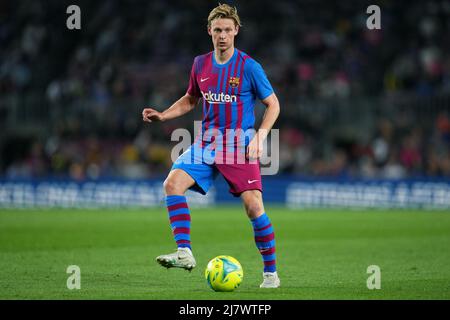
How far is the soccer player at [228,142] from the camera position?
816 centimetres

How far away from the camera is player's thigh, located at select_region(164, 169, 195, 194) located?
27.0 feet

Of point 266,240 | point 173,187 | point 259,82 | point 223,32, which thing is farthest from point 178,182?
point 223,32

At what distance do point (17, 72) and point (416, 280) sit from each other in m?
18.9

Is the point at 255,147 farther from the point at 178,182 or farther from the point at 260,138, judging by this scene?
the point at 178,182

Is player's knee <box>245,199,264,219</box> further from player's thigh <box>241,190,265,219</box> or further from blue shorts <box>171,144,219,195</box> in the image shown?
blue shorts <box>171,144,219,195</box>

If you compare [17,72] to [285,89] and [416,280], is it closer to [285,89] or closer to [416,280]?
[285,89]

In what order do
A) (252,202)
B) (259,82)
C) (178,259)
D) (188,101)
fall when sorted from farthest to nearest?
(188,101) < (259,82) < (252,202) < (178,259)

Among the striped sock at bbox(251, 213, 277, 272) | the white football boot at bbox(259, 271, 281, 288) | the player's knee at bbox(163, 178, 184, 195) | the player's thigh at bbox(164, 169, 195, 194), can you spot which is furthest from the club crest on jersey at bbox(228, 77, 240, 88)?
the white football boot at bbox(259, 271, 281, 288)

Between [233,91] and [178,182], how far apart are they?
987 millimetres

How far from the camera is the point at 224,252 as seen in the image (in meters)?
12.0

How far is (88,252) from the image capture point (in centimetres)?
1185

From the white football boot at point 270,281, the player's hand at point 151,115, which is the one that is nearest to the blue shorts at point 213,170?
the player's hand at point 151,115

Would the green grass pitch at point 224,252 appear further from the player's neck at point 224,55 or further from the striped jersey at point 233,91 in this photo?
the player's neck at point 224,55

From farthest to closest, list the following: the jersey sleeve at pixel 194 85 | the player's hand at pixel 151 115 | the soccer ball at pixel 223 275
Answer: the jersey sleeve at pixel 194 85 < the player's hand at pixel 151 115 < the soccer ball at pixel 223 275
